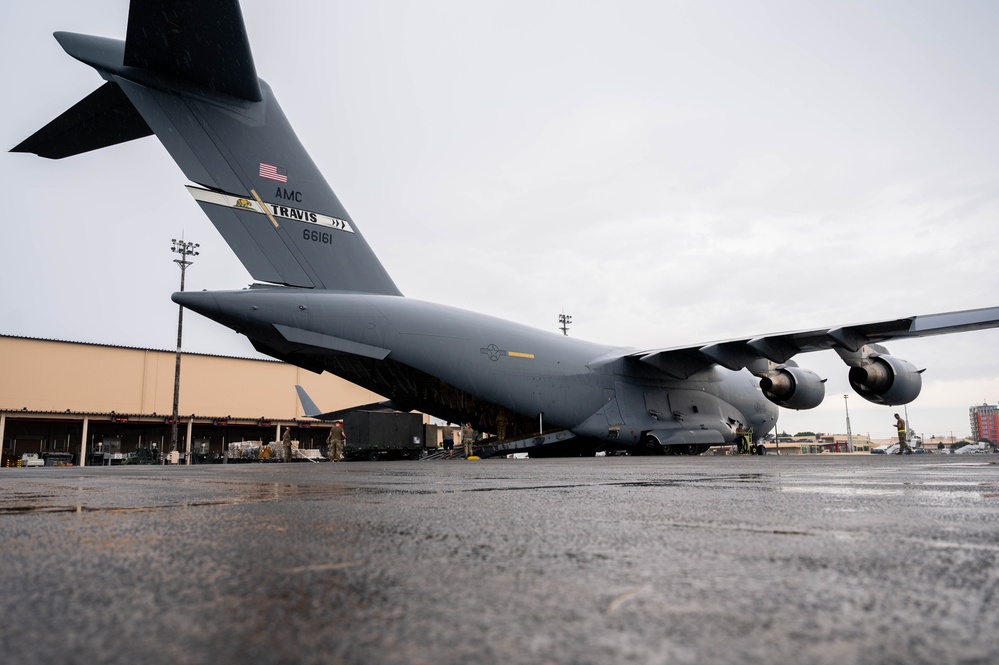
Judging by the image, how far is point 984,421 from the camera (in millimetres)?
87312

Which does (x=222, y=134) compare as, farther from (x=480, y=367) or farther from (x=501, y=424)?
(x=501, y=424)

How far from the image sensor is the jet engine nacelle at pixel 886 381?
16203 mm

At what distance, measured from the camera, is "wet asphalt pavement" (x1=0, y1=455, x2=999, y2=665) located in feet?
2.82

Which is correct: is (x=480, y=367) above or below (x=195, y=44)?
below

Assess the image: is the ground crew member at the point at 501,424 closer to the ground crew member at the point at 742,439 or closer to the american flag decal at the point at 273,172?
the ground crew member at the point at 742,439

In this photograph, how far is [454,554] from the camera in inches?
62.2

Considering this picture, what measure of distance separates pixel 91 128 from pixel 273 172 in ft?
9.75

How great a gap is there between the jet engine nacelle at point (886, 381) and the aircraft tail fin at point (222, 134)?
1178 centimetres

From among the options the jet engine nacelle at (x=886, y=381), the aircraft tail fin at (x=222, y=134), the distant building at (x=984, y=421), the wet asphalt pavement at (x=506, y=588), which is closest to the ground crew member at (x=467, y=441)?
the aircraft tail fin at (x=222, y=134)

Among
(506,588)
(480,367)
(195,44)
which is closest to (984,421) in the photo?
(480,367)

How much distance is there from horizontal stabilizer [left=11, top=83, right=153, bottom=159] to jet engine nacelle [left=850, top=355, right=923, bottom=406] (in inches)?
630

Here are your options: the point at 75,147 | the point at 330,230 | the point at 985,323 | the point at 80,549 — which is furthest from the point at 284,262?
the point at 985,323

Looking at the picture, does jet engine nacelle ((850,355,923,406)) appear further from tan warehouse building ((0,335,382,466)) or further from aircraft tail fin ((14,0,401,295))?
tan warehouse building ((0,335,382,466))

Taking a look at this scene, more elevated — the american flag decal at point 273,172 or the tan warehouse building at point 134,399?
the american flag decal at point 273,172
